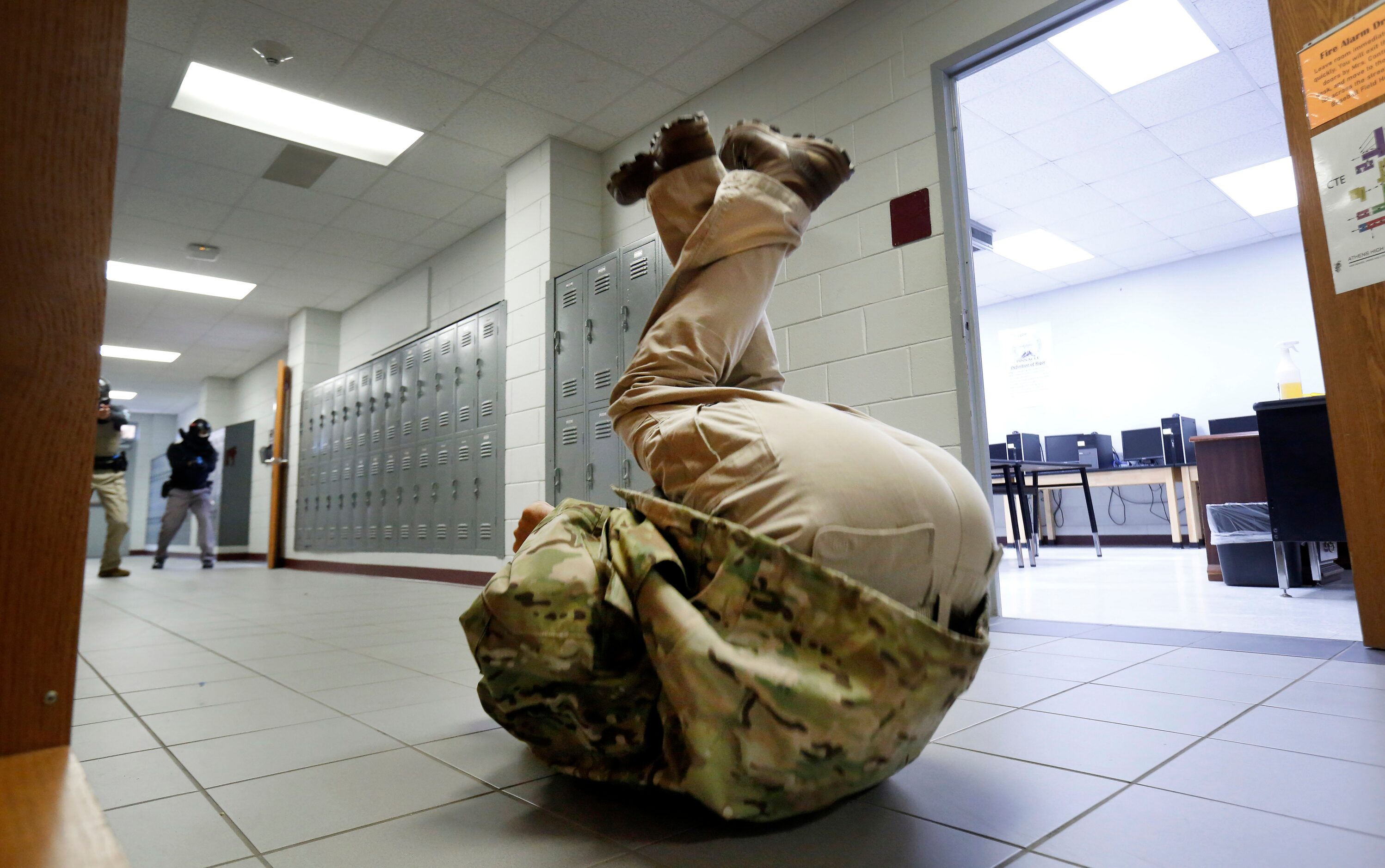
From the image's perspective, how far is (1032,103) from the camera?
4.54m

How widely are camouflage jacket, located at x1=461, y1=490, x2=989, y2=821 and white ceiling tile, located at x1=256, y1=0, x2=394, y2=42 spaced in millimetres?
3599

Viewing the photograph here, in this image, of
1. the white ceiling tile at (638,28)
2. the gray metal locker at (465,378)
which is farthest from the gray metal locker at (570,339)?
the white ceiling tile at (638,28)

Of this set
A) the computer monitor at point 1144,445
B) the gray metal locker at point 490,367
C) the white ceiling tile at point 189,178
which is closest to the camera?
the white ceiling tile at point 189,178

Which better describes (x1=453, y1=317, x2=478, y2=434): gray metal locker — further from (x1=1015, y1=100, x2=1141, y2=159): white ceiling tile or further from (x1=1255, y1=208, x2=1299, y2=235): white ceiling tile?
(x1=1255, y1=208, x2=1299, y2=235): white ceiling tile

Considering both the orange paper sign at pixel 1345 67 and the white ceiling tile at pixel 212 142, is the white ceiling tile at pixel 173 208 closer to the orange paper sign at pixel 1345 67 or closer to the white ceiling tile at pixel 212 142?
the white ceiling tile at pixel 212 142

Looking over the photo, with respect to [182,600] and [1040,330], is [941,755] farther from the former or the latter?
[1040,330]

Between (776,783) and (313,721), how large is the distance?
111 centimetres

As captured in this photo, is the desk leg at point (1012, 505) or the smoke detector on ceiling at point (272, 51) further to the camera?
the desk leg at point (1012, 505)

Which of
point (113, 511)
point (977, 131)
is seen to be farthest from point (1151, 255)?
point (113, 511)

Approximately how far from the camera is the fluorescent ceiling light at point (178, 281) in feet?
22.4

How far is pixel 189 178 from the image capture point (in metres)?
5.15

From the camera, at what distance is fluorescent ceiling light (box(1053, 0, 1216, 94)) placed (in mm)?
3789

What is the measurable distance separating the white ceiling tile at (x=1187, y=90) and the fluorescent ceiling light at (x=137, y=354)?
11048 millimetres

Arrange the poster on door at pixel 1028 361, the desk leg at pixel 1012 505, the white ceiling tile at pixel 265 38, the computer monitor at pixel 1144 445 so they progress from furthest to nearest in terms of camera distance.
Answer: the poster on door at pixel 1028 361 → the computer monitor at pixel 1144 445 → the desk leg at pixel 1012 505 → the white ceiling tile at pixel 265 38
